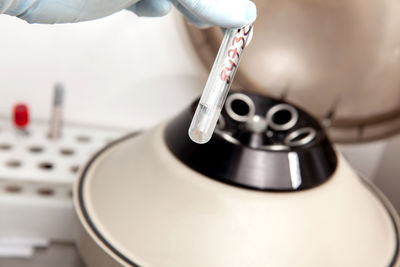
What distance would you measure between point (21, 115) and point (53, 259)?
302mm

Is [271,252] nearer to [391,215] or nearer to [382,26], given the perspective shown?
[391,215]

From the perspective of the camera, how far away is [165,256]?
2.16 feet

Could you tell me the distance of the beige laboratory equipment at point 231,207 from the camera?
667mm

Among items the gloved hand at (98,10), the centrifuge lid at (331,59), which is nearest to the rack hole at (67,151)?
the centrifuge lid at (331,59)

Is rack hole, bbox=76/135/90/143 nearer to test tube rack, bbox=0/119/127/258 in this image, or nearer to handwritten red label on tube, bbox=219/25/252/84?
test tube rack, bbox=0/119/127/258

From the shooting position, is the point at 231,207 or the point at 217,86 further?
the point at 231,207

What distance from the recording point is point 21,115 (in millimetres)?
1007

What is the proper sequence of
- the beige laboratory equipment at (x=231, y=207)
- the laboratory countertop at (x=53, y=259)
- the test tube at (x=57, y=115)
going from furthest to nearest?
the test tube at (x=57, y=115)
the laboratory countertop at (x=53, y=259)
the beige laboratory equipment at (x=231, y=207)

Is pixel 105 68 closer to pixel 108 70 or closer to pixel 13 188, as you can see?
pixel 108 70

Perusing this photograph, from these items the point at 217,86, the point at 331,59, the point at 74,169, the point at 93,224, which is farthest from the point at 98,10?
the point at 331,59

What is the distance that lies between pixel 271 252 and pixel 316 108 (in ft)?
1.57

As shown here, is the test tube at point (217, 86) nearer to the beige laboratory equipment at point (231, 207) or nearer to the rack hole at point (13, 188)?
the beige laboratory equipment at point (231, 207)

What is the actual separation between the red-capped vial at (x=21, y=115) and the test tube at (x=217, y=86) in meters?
0.59

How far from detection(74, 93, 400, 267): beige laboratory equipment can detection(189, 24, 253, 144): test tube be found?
19cm
